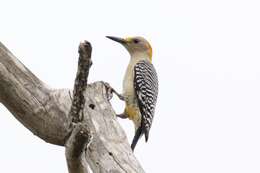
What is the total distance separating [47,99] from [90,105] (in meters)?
0.55

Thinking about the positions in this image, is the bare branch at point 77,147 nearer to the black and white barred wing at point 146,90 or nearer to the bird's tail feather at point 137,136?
the bird's tail feather at point 137,136

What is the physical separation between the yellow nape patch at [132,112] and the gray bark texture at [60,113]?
2811 mm

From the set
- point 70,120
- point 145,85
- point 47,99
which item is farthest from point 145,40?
point 70,120

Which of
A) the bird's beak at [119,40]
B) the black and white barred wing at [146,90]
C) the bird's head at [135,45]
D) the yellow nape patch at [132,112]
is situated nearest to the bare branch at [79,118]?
the black and white barred wing at [146,90]

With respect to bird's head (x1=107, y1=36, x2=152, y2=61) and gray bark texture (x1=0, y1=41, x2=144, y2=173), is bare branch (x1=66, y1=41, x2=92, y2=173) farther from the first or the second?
bird's head (x1=107, y1=36, x2=152, y2=61)

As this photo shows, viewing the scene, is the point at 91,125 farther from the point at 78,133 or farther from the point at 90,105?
the point at 78,133

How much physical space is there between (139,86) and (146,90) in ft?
0.46

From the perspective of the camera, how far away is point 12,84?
7.59 meters

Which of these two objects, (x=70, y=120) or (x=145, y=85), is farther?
(x=145, y=85)

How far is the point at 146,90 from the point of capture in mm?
11086

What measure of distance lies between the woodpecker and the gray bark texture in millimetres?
2669

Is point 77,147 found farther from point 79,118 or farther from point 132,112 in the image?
point 132,112

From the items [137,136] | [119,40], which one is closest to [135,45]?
[119,40]

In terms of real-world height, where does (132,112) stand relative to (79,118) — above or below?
above
